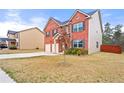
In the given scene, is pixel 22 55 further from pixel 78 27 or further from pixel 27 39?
pixel 78 27

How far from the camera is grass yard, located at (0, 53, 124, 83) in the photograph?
6.04 metres

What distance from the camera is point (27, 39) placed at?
1037 centimetres

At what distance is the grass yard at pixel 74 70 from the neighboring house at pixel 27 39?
1711mm

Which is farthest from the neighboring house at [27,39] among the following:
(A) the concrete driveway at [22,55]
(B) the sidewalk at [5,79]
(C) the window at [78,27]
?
(B) the sidewalk at [5,79]

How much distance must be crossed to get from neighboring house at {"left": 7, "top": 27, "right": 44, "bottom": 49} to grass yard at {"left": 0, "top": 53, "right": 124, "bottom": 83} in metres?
1.71

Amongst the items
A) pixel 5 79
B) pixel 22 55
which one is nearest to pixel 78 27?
pixel 22 55

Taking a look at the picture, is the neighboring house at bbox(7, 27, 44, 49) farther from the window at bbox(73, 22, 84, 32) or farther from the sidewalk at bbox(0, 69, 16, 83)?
the sidewalk at bbox(0, 69, 16, 83)

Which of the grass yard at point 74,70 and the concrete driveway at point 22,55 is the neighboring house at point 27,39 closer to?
the concrete driveway at point 22,55

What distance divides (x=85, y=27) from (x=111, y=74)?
558cm

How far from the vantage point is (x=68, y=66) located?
7.65 metres

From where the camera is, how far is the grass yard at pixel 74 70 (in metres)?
6.04

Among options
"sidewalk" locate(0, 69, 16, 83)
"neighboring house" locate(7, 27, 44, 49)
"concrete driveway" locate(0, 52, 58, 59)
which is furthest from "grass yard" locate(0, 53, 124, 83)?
"neighboring house" locate(7, 27, 44, 49)

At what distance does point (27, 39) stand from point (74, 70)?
4311mm

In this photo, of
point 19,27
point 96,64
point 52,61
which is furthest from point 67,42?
point 19,27
